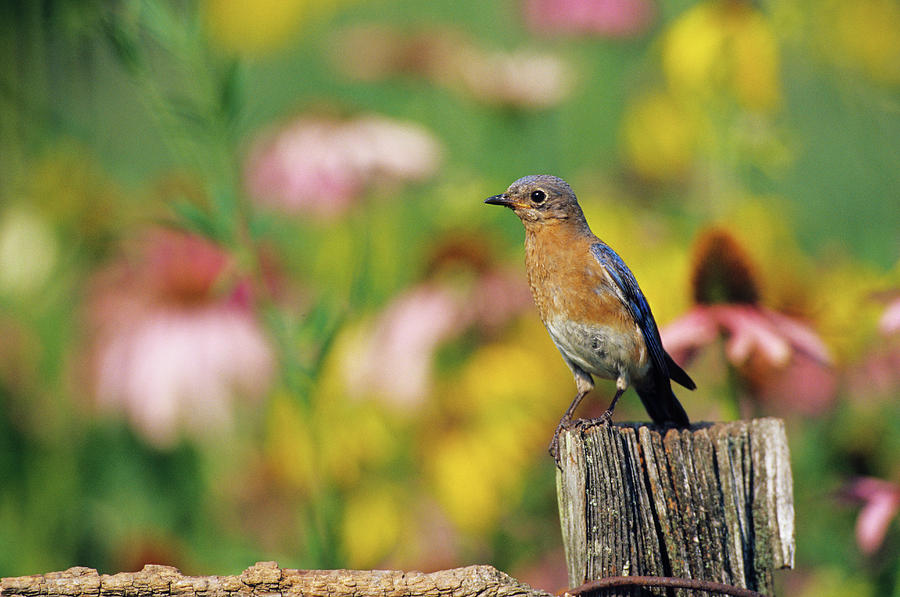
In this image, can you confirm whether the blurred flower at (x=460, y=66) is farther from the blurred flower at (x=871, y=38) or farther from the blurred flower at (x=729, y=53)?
the blurred flower at (x=871, y=38)

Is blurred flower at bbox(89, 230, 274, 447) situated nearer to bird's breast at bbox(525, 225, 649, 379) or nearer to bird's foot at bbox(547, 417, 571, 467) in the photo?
bird's breast at bbox(525, 225, 649, 379)

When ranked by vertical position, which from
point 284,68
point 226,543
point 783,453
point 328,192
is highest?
point 284,68

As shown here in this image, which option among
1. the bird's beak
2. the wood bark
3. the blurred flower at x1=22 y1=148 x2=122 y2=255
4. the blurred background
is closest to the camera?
the wood bark

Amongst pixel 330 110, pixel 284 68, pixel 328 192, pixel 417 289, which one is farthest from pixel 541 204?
pixel 284 68

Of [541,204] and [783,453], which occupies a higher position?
[541,204]

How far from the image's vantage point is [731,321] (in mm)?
2607

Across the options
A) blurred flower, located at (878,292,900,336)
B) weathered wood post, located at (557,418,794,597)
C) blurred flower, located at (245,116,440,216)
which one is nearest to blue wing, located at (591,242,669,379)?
weathered wood post, located at (557,418,794,597)

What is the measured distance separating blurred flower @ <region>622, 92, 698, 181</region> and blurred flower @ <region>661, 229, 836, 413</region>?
2924 millimetres

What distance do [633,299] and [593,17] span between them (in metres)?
3.61

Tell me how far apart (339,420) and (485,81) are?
5.92 ft

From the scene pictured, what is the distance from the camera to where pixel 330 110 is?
15.4 ft

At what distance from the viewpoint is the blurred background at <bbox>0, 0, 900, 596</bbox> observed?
3.04m

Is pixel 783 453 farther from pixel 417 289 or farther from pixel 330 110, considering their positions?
pixel 330 110

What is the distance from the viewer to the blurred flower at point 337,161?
4301 mm
